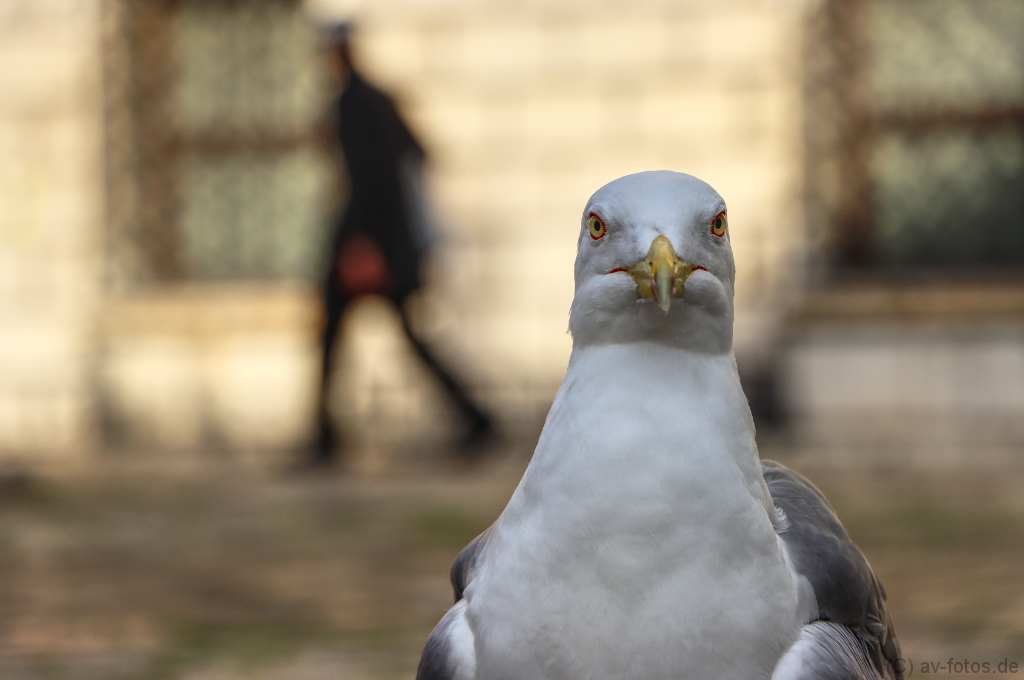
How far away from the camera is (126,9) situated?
835 centimetres

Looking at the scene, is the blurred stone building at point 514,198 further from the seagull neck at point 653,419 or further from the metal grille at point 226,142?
the seagull neck at point 653,419

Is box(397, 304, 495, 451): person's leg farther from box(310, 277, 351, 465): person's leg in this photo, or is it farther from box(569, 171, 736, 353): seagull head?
box(569, 171, 736, 353): seagull head

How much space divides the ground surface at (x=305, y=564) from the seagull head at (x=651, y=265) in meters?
1.59

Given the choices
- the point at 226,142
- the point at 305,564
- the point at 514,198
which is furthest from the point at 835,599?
the point at 226,142

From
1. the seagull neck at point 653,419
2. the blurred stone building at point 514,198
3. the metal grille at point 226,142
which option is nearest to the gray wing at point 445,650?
the seagull neck at point 653,419

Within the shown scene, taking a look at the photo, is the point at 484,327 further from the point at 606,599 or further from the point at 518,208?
the point at 606,599

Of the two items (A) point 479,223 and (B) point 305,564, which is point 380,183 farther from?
(B) point 305,564

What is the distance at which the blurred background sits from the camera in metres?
7.23

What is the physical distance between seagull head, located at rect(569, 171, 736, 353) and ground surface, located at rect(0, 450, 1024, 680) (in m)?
1.59

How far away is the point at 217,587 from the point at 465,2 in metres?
4.77

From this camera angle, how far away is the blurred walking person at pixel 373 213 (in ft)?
20.8

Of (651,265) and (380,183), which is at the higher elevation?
(380,183)

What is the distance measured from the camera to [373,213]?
641cm

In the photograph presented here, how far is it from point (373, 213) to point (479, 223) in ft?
4.88
